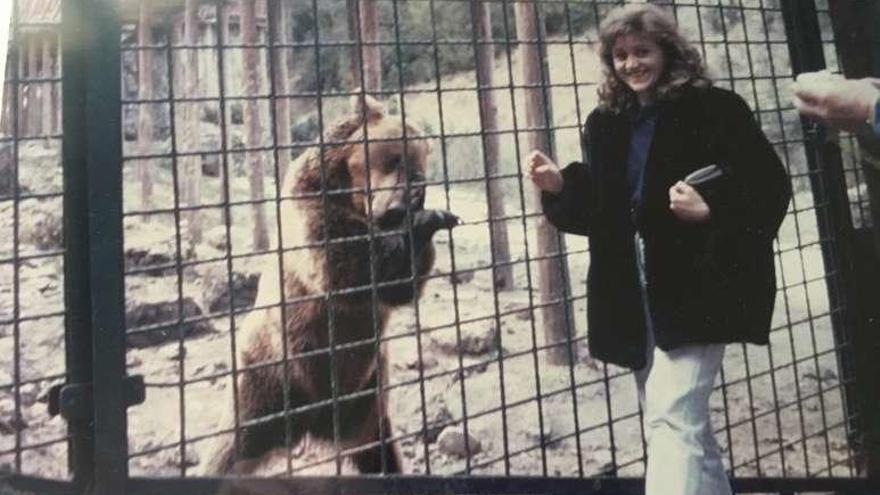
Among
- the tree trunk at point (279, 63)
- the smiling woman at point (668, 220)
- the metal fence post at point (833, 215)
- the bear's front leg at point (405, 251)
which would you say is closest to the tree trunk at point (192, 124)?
the tree trunk at point (279, 63)

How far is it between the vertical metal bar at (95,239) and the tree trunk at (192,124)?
18cm

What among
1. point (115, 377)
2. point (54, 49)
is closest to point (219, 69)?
point (54, 49)

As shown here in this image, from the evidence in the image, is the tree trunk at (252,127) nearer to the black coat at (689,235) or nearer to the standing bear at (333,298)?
the standing bear at (333,298)

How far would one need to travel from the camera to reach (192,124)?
153 cm

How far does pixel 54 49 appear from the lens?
95 cm

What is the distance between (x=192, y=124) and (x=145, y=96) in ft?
0.56

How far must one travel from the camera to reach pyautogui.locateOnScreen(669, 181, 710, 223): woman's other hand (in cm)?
106

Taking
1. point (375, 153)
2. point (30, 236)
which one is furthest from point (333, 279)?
point (30, 236)

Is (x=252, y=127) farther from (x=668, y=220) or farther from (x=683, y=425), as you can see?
(x=683, y=425)

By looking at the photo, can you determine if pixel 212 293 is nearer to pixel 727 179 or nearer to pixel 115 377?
pixel 115 377

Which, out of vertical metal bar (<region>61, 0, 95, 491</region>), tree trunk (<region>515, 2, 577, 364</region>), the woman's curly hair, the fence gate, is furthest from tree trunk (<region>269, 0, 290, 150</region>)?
tree trunk (<region>515, 2, 577, 364</region>)

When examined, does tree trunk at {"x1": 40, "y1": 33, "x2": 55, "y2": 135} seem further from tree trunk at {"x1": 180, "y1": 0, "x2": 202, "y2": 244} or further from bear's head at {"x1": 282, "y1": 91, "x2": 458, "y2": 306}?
bear's head at {"x1": 282, "y1": 91, "x2": 458, "y2": 306}

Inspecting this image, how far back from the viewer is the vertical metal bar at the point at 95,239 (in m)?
0.88

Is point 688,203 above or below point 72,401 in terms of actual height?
above
